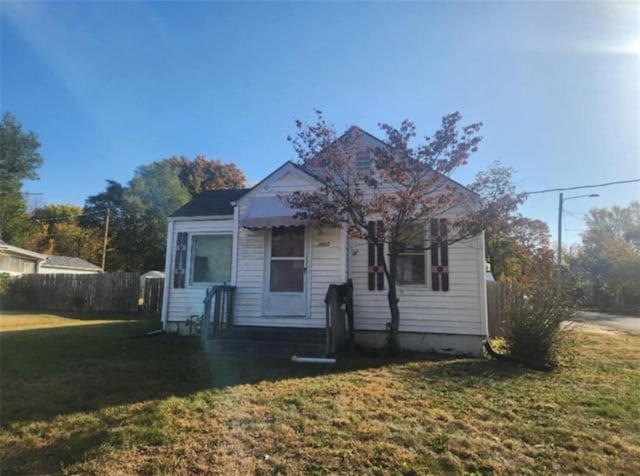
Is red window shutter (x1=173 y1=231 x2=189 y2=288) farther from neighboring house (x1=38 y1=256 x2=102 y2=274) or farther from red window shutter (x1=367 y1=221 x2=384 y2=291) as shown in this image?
neighboring house (x1=38 y1=256 x2=102 y2=274)

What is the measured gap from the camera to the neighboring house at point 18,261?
→ 76.6 ft

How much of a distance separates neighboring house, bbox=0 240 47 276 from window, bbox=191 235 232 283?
744 inches

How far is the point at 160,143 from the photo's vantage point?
11977 mm

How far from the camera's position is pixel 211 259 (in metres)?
10.1

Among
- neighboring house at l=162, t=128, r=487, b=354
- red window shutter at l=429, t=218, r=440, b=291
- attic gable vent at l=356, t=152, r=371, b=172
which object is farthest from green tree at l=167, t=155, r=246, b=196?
red window shutter at l=429, t=218, r=440, b=291

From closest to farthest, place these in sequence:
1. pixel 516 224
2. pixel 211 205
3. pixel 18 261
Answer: pixel 516 224 < pixel 211 205 < pixel 18 261

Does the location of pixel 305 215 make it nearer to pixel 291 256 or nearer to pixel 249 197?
pixel 291 256

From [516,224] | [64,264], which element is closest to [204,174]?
[64,264]

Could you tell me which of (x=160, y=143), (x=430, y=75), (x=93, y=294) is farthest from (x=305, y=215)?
(x=93, y=294)

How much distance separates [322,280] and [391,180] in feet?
8.76

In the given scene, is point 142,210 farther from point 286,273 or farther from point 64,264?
point 286,273

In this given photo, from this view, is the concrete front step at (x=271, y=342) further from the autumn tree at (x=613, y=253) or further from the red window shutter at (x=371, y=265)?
the autumn tree at (x=613, y=253)

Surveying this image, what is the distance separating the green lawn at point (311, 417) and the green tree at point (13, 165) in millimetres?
27809

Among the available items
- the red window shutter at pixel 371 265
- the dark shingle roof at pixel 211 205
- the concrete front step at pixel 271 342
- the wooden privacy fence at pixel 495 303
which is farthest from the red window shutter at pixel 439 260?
the dark shingle roof at pixel 211 205
